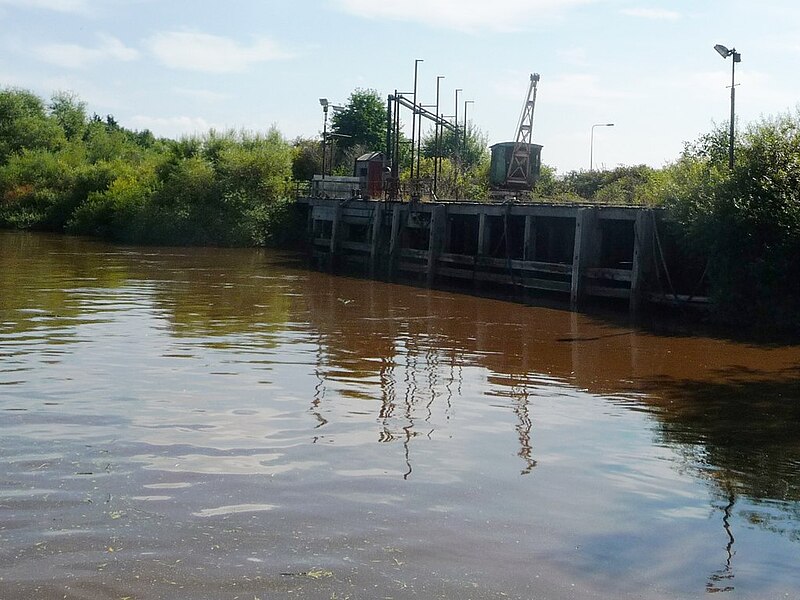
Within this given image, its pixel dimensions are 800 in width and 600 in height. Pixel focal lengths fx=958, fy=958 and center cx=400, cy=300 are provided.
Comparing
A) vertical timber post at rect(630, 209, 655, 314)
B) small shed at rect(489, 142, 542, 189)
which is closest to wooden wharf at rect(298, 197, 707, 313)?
vertical timber post at rect(630, 209, 655, 314)

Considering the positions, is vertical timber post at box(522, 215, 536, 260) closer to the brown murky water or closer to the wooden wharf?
the wooden wharf

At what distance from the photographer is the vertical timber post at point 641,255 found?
2409 centimetres

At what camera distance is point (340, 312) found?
915 inches

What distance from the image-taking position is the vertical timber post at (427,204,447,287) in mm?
32062

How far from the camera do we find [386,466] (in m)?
8.93

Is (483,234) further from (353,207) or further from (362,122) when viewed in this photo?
(362,122)

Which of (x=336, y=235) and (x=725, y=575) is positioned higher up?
(x=336, y=235)

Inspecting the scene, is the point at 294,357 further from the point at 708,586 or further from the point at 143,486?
the point at 708,586

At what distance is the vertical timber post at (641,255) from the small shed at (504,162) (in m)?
26.0

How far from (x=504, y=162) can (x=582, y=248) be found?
26209mm

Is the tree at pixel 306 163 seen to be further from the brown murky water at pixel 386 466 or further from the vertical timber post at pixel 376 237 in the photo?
the brown murky water at pixel 386 466

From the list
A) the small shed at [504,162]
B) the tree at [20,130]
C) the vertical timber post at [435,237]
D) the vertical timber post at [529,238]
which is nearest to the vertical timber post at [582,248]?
the vertical timber post at [529,238]

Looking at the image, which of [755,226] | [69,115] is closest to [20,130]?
[69,115]

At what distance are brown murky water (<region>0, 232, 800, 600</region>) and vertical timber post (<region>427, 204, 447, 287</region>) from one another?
12971 mm
